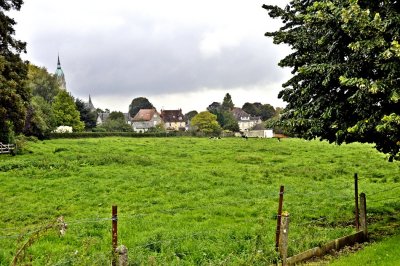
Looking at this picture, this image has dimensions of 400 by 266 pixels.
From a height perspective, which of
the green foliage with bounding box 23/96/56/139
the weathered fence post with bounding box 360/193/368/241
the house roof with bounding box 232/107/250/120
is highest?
the house roof with bounding box 232/107/250/120

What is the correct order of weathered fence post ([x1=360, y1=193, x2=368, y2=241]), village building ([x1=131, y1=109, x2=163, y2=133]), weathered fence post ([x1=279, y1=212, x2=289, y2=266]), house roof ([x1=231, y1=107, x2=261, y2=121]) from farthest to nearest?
house roof ([x1=231, y1=107, x2=261, y2=121]), village building ([x1=131, y1=109, x2=163, y2=133]), weathered fence post ([x1=360, y1=193, x2=368, y2=241]), weathered fence post ([x1=279, y1=212, x2=289, y2=266])

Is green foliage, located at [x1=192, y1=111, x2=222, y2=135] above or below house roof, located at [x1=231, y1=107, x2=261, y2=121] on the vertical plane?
below

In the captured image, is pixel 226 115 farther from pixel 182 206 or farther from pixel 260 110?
pixel 182 206

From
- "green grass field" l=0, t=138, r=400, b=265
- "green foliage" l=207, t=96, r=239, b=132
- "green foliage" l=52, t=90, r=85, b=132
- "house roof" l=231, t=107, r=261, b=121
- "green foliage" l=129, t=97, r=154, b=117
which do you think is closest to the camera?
"green grass field" l=0, t=138, r=400, b=265

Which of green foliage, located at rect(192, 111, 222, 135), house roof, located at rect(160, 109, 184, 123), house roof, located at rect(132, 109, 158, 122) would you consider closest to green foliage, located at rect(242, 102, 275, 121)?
house roof, located at rect(160, 109, 184, 123)

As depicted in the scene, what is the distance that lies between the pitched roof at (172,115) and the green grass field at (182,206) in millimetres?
132499

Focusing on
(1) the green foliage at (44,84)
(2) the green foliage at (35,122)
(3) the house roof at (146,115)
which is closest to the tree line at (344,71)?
(2) the green foliage at (35,122)

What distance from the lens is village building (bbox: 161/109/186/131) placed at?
166 meters

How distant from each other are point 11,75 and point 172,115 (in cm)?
13793

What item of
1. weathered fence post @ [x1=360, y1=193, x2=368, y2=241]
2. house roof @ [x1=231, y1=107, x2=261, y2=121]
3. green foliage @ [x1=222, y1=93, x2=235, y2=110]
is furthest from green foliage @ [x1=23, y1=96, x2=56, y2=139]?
green foliage @ [x1=222, y1=93, x2=235, y2=110]

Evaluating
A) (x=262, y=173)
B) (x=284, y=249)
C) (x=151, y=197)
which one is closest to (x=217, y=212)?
(x=151, y=197)

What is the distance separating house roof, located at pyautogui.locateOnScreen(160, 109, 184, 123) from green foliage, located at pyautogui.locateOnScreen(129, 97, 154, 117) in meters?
10.6

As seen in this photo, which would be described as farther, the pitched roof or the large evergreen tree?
the pitched roof

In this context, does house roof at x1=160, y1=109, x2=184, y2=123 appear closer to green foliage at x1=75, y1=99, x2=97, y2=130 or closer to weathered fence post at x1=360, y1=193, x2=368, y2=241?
green foliage at x1=75, y1=99, x2=97, y2=130
